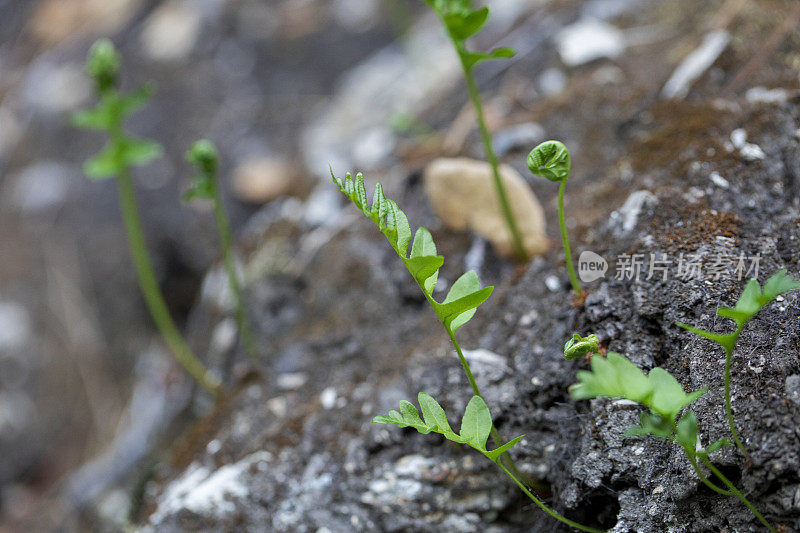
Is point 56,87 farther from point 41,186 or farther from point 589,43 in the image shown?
point 589,43

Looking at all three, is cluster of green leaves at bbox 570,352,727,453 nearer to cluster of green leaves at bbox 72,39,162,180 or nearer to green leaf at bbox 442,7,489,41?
green leaf at bbox 442,7,489,41

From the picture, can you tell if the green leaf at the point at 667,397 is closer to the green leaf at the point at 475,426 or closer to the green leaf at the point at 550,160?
the green leaf at the point at 475,426

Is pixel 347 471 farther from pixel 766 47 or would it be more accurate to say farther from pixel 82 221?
pixel 82 221

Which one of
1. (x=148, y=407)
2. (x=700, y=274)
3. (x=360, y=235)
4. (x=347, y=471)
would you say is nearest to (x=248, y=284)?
(x=360, y=235)

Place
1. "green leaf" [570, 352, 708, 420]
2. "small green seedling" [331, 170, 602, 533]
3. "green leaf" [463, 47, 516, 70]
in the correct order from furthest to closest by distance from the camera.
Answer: "green leaf" [463, 47, 516, 70]
"small green seedling" [331, 170, 602, 533]
"green leaf" [570, 352, 708, 420]

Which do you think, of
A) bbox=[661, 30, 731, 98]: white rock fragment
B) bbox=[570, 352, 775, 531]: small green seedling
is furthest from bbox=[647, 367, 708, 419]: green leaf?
bbox=[661, 30, 731, 98]: white rock fragment

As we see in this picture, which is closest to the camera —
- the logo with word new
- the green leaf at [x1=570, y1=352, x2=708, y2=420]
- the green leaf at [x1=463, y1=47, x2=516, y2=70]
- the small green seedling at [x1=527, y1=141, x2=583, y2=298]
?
the green leaf at [x1=570, y1=352, x2=708, y2=420]
